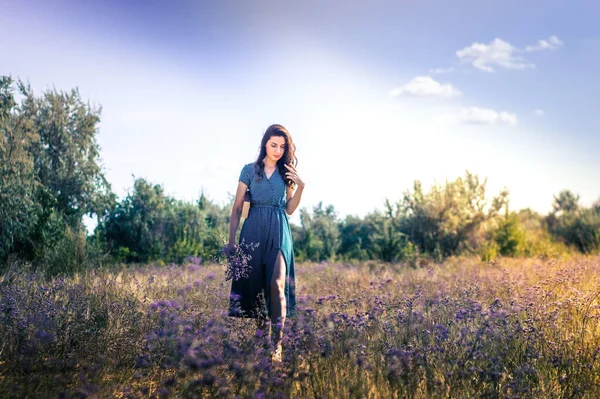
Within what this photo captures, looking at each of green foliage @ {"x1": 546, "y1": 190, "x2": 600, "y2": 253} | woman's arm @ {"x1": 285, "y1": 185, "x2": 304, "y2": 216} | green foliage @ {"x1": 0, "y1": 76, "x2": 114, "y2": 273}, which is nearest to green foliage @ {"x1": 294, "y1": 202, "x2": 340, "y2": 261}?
green foliage @ {"x1": 0, "y1": 76, "x2": 114, "y2": 273}

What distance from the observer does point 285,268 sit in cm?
448

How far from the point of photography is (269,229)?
4484mm

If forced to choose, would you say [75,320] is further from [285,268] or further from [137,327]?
[285,268]

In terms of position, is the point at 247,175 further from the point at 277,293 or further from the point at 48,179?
the point at 48,179

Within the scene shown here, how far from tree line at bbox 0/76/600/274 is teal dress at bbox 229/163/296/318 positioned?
8.08m

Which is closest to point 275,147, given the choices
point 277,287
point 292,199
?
point 292,199

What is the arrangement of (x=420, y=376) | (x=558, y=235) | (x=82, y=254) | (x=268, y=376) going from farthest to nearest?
(x=558, y=235) < (x=82, y=254) < (x=420, y=376) < (x=268, y=376)

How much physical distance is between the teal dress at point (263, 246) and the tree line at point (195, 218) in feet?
26.5

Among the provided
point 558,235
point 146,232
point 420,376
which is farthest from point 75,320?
point 558,235

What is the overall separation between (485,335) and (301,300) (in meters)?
1.91

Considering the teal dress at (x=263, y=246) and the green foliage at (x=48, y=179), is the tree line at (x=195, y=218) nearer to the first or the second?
the green foliage at (x=48, y=179)

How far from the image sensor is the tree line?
Result: 45.4 ft

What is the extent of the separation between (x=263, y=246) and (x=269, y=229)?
155mm

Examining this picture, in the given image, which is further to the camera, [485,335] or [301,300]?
[301,300]
